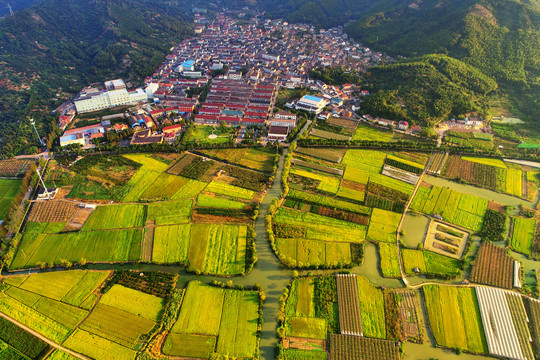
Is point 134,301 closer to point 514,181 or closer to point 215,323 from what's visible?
point 215,323

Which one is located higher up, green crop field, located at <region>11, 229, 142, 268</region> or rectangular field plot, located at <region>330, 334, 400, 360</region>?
green crop field, located at <region>11, 229, 142, 268</region>

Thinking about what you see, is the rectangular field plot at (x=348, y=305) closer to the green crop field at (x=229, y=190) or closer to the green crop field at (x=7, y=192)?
the green crop field at (x=229, y=190)

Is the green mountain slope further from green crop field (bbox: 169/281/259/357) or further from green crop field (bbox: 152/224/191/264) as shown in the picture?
green crop field (bbox: 169/281/259/357)

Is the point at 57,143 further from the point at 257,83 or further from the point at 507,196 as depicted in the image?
the point at 507,196

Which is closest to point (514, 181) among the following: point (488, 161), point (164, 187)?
point (488, 161)

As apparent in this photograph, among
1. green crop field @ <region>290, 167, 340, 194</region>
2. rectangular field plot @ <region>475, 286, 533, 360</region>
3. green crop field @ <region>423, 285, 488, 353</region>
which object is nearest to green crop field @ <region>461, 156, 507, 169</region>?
green crop field @ <region>290, 167, 340, 194</region>

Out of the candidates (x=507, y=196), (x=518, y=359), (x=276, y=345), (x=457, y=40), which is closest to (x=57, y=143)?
(x=276, y=345)

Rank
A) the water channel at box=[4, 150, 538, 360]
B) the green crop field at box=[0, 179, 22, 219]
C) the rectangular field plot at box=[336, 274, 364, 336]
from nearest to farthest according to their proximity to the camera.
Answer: the water channel at box=[4, 150, 538, 360]
the rectangular field plot at box=[336, 274, 364, 336]
the green crop field at box=[0, 179, 22, 219]
